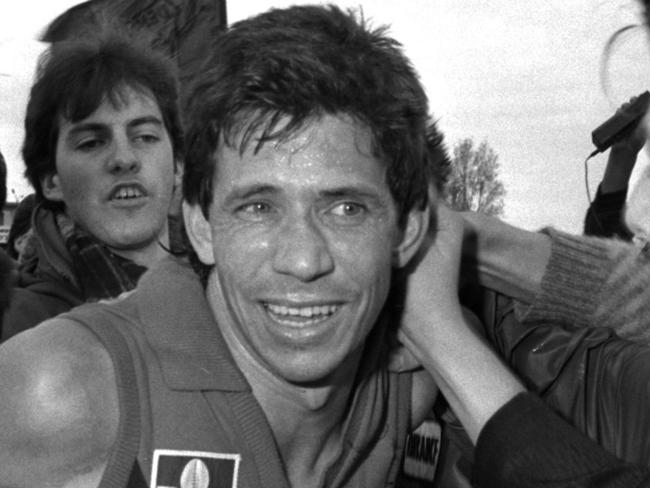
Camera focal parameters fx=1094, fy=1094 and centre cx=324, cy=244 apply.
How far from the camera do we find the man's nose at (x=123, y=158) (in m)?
3.85

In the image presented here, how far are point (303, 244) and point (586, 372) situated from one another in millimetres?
779

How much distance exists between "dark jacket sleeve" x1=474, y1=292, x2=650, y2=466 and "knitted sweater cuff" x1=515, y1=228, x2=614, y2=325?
0.03m

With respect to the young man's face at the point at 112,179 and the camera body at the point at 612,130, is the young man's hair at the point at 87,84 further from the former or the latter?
the camera body at the point at 612,130

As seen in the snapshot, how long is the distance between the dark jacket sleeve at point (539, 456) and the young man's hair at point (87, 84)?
1923 mm

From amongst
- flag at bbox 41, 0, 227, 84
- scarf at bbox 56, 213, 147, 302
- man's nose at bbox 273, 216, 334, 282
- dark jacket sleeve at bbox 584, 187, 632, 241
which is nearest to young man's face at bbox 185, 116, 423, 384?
man's nose at bbox 273, 216, 334, 282

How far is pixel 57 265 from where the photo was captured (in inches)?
149

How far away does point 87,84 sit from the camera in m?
3.92

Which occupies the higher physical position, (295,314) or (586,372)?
(295,314)

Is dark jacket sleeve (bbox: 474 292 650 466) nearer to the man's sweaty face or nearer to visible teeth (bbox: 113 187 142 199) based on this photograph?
the man's sweaty face

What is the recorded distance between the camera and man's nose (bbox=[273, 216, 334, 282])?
2.18 meters

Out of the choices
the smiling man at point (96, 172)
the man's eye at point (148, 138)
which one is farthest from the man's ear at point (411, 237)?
the man's eye at point (148, 138)

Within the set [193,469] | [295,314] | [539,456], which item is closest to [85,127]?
[295,314]

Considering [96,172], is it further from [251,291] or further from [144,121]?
[251,291]

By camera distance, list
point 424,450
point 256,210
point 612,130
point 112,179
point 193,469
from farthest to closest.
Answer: point 612,130
point 112,179
point 424,450
point 256,210
point 193,469
